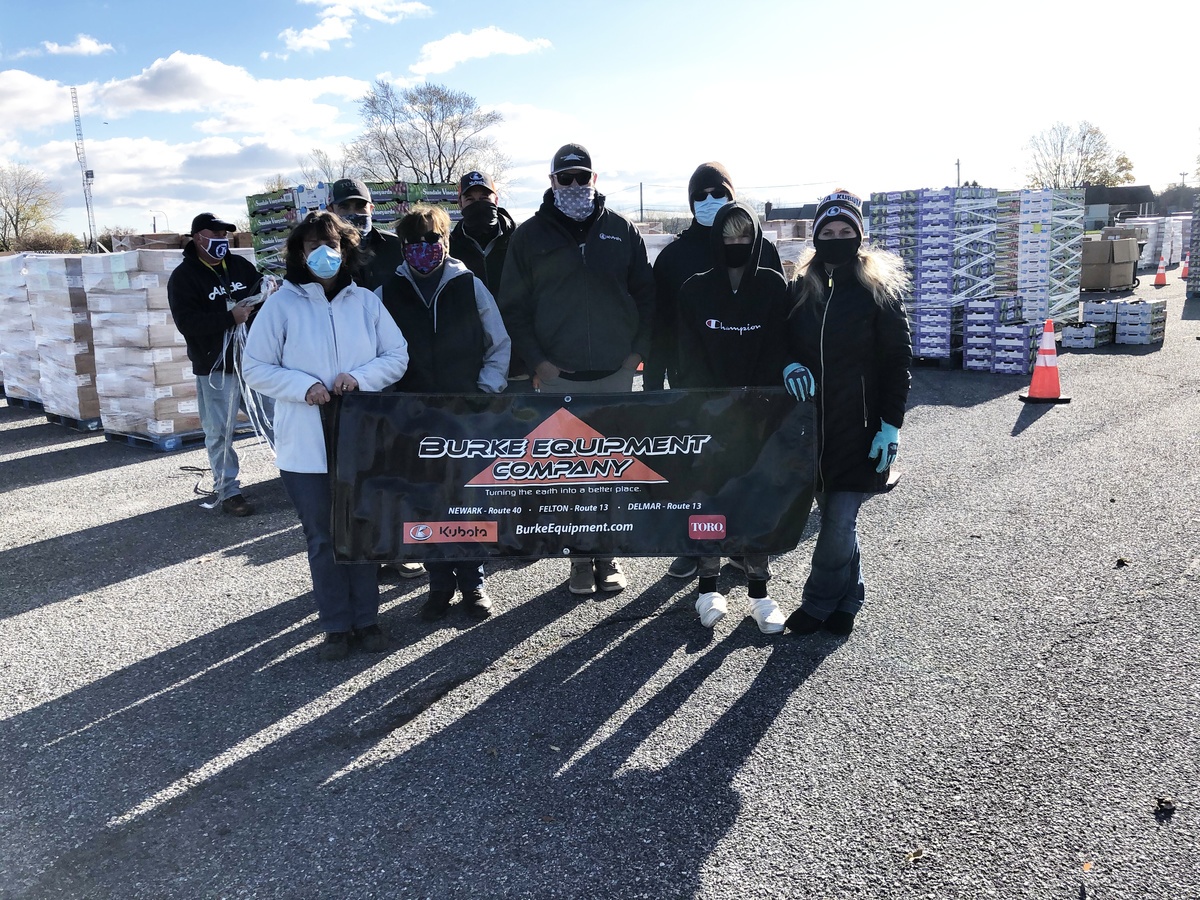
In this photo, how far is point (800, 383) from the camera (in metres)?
4.28

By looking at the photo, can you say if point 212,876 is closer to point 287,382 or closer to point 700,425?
point 287,382

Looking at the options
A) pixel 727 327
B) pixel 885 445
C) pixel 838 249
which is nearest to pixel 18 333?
pixel 727 327

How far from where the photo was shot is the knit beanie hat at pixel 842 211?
427 centimetres

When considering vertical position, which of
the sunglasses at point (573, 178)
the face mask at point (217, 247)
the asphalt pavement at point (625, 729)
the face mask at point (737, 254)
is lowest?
the asphalt pavement at point (625, 729)

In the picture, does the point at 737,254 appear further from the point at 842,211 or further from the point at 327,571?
the point at 327,571

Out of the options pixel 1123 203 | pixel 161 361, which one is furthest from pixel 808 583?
pixel 1123 203

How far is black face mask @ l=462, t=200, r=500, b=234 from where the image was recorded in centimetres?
587

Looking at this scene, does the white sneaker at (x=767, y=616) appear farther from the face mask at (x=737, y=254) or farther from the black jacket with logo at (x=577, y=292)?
the face mask at (x=737, y=254)

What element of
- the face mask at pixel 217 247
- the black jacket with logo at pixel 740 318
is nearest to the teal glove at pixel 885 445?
the black jacket with logo at pixel 740 318

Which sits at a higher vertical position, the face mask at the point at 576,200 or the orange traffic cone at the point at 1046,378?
the face mask at the point at 576,200

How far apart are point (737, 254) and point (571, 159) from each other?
1140 mm

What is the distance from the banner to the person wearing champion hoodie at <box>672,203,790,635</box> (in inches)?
9.7

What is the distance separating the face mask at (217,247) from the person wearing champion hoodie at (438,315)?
296cm

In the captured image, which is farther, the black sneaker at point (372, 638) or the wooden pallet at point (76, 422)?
the wooden pallet at point (76, 422)
